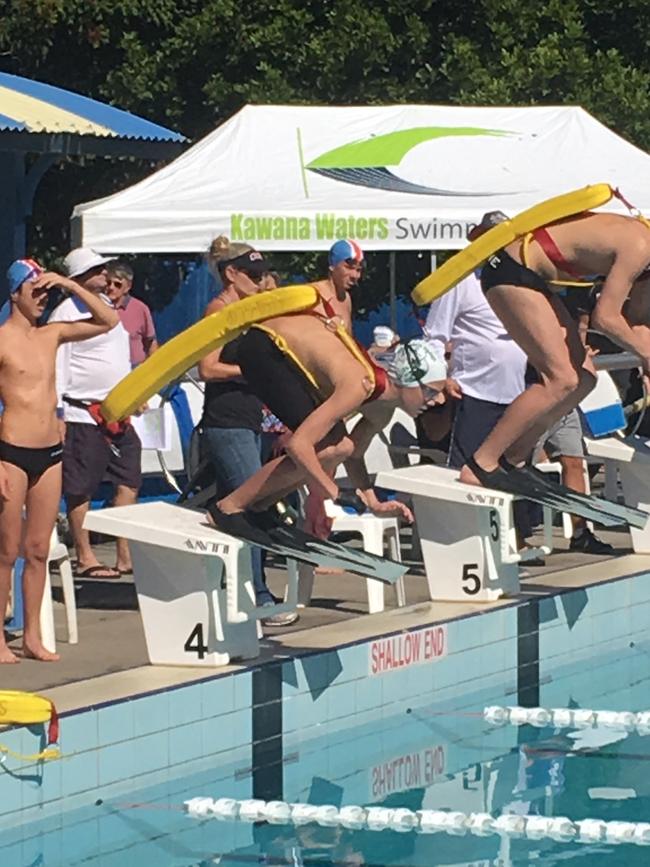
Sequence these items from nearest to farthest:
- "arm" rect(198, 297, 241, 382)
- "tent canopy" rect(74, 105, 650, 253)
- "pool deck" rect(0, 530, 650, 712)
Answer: "pool deck" rect(0, 530, 650, 712) < "arm" rect(198, 297, 241, 382) < "tent canopy" rect(74, 105, 650, 253)

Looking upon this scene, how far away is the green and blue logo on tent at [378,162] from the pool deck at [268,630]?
204 cm

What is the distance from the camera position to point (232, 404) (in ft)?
27.3

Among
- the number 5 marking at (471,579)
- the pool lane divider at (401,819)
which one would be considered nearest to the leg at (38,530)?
the pool lane divider at (401,819)

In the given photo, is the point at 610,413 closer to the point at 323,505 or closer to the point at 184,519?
the point at 323,505

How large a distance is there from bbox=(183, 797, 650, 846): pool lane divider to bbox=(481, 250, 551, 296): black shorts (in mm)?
2637

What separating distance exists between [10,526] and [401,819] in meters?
1.84

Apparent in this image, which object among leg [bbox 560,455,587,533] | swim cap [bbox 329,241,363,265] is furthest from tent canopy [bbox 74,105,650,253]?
swim cap [bbox 329,241,363,265]

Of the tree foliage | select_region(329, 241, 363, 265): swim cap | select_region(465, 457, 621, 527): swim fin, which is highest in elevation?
the tree foliage

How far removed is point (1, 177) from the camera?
32.9 ft

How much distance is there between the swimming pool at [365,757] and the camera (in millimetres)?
6320

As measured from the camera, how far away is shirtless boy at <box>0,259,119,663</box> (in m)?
7.34

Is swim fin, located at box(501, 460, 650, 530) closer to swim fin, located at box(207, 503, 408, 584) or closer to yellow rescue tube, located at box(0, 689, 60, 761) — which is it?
swim fin, located at box(207, 503, 408, 584)

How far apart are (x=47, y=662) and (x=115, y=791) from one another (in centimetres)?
102

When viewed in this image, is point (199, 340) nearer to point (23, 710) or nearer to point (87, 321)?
point (87, 321)
